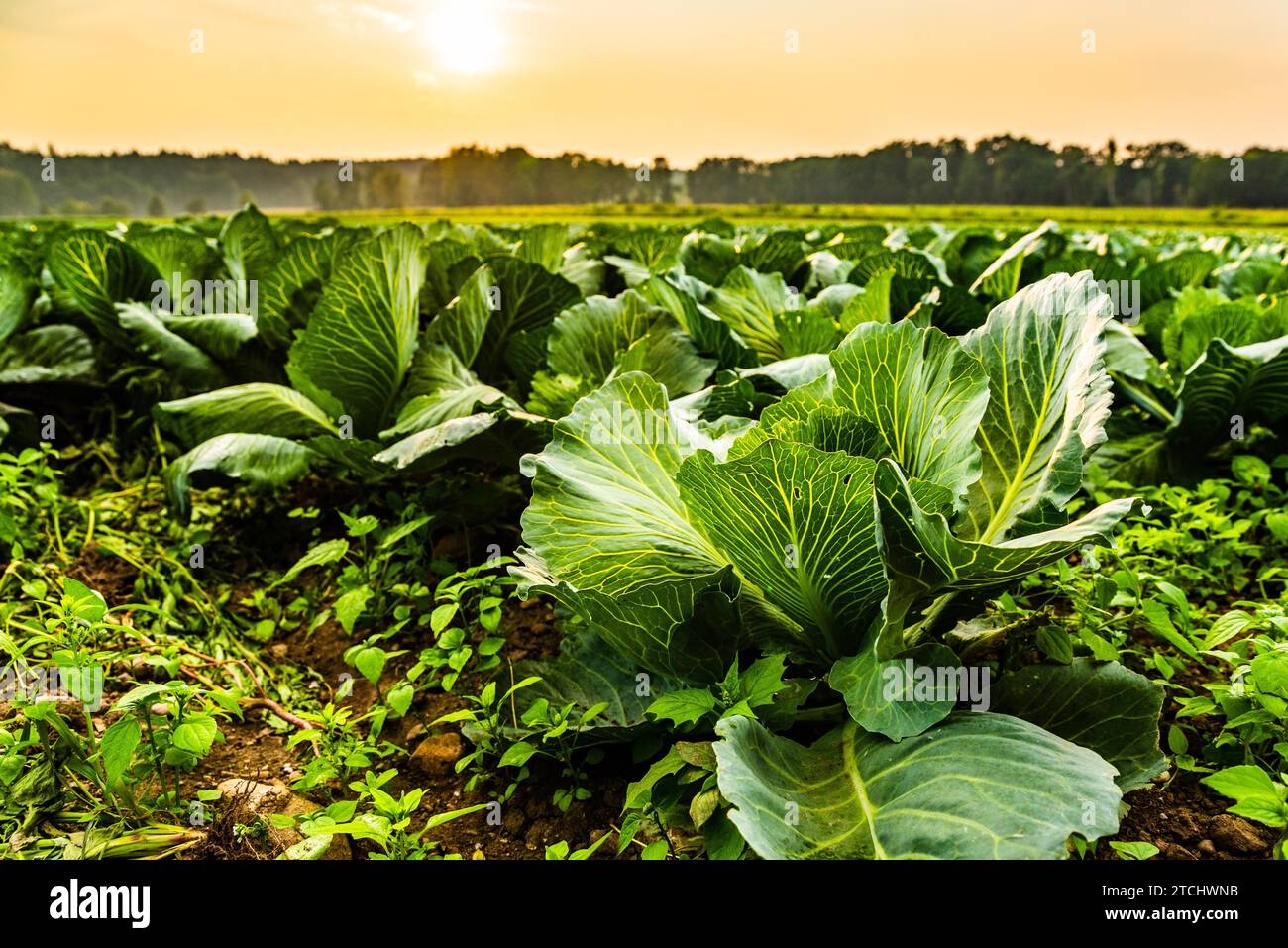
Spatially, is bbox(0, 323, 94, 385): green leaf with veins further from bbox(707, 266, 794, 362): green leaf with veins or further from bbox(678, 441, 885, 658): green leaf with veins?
bbox(678, 441, 885, 658): green leaf with veins

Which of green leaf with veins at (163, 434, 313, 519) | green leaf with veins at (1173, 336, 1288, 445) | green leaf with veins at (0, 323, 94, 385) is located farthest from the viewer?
green leaf with veins at (0, 323, 94, 385)

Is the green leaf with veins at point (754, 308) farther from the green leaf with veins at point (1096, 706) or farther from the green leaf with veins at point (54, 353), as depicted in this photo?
the green leaf with veins at point (54, 353)

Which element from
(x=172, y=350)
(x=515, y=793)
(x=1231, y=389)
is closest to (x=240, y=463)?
(x=172, y=350)

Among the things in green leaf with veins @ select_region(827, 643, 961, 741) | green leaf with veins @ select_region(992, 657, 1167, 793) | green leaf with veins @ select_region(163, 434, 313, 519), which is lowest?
green leaf with veins @ select_region(992, 657, 1167, 793)

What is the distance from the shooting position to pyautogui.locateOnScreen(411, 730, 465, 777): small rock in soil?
2.07 metres

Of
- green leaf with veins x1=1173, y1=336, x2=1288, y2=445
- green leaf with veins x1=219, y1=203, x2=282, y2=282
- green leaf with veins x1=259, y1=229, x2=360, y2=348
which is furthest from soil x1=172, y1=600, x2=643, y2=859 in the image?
green leaf with veins x1=219, y1=203, x2=282, y2=282

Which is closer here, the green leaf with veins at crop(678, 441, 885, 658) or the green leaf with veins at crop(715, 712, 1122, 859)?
the green leaf with veins at crop(715, 712, 1122, 859)

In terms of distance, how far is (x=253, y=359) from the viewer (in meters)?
3.92

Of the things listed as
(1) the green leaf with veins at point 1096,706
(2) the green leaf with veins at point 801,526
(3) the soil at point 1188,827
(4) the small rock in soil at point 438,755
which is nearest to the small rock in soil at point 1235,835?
(3) the soil at point 1188,827

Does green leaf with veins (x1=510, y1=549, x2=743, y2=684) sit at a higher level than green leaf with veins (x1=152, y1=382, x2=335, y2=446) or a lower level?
lower

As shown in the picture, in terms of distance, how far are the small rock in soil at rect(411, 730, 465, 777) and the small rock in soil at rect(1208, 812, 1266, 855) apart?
1567mm

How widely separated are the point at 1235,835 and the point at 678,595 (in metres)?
1.12

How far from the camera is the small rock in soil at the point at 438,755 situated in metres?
2.07
